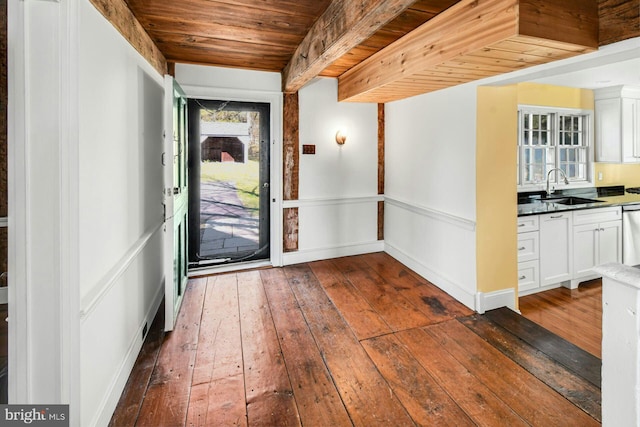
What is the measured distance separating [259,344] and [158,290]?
121 cm

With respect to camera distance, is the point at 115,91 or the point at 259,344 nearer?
the point at 115,91

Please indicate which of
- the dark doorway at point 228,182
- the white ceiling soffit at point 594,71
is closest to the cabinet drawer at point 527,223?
the white ceiling soffit at point 594,71

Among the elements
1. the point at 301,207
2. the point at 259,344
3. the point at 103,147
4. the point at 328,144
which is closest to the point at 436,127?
the point at 328,144

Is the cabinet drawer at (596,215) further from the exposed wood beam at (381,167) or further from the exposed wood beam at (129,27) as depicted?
the exposed wood beam at (129,27)

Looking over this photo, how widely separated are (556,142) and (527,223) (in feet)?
5.37

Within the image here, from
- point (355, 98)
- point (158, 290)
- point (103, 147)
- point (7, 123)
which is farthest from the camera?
point (355, 98)

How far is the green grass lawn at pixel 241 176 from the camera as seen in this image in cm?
→ 379

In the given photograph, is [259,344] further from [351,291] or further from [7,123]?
[7,123]

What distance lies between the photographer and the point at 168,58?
11.2ft

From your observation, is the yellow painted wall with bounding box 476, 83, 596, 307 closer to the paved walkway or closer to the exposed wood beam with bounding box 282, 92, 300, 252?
the exposed wood beam with bounding box 282, 92, 300, 252

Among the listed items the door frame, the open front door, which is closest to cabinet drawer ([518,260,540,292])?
the door frame

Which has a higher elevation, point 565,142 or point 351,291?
point 565,142

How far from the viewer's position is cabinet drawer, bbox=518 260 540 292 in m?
3.42

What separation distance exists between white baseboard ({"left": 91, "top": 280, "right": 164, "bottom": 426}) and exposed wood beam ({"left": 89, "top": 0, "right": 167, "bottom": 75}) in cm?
195
